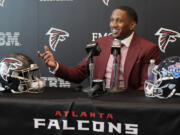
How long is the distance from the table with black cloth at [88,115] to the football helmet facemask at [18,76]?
0.15 m

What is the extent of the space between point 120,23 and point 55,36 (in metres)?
1.08

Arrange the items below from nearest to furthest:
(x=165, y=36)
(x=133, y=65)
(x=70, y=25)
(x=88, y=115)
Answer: (x=88, y=115)
(x=133, y=65)
(x=165, y=36)
(x=70, y=25)

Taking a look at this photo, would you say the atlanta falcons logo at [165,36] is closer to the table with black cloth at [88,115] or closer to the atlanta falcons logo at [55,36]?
the atlanta falcons logo at [55,36]

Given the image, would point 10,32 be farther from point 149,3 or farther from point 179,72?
point 179,72

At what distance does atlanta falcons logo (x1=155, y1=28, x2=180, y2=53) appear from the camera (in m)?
2.78

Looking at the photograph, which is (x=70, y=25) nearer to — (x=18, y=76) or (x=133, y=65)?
(x=133, y=65)

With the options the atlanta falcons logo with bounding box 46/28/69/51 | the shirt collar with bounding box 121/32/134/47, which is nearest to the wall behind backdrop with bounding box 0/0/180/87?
the atlanta falcons logo with bounding box 46/28/69/51

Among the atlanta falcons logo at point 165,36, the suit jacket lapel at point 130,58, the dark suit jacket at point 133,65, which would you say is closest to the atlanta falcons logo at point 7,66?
the dark suit jacket at point 133,65

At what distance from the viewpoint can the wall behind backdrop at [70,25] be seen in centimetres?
279

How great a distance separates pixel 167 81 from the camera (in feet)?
5.04

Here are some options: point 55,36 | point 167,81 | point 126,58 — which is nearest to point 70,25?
point 55,36

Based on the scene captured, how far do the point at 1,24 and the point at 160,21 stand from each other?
171cm

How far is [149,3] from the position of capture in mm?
2793

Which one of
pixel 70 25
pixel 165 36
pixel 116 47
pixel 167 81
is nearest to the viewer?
pixel 167 81
